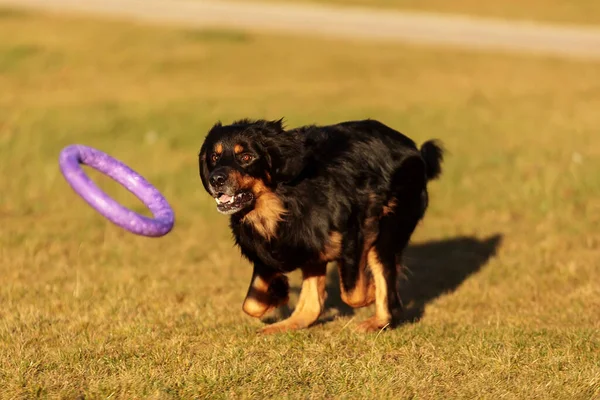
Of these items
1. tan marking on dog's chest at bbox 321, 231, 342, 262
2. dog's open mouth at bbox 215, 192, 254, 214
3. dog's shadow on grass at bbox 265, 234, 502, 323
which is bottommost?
dog's shadow on grass at bbox 265, 234, 502, 323

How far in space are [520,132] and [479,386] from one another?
10.8 meters

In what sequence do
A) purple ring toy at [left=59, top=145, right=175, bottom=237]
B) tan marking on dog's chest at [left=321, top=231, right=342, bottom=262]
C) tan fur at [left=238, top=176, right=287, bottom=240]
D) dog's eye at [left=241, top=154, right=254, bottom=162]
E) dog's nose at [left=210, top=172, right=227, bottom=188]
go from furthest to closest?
purple ring toy at [left=59, top=145, right=175, bottom=237]
tan marking on dog's chest at [left=321, top=231, right=342, bottom=262]
tan fur at [left=238, top=176, right=287, bottom=240]
dog's eye at [left=241, top=154, right=254, bottom=162]
dog's nose at [left=210, top=172, right=227, bottom=188]

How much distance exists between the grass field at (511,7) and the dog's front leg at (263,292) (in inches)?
1004

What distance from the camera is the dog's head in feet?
22.7

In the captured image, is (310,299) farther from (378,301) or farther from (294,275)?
(294,275)

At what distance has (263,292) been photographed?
7570 millimetres

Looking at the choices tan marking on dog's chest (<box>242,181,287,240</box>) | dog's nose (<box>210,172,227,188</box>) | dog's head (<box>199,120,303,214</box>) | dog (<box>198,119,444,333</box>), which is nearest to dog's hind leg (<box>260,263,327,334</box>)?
dog (<box>198,119,444,333</box>)

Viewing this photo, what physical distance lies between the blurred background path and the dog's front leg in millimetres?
18187

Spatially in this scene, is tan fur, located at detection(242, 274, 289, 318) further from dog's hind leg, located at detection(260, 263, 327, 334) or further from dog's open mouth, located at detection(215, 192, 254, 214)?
dog's open mouth, located at detection(215, 192, 254, 214)

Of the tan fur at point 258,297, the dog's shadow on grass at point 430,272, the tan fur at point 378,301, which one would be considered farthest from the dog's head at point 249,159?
the dog's shadow on grass at point 430,272

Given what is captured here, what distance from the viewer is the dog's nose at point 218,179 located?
6742 mm

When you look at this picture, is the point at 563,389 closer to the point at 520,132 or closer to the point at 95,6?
the point at 520,132

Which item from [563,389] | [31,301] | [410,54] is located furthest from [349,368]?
[410,54]

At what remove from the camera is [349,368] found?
636 centimetres
